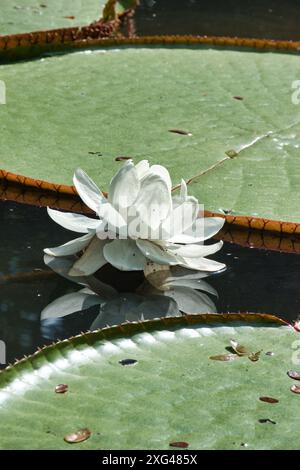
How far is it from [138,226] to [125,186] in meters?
0.07

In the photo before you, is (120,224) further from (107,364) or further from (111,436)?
(111,436)

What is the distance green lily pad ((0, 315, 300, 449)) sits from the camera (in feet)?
3.88

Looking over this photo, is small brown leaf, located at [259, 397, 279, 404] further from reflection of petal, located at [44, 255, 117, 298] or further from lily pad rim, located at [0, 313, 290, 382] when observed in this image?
reflection of petal, located at [44, 255, 117, 298]

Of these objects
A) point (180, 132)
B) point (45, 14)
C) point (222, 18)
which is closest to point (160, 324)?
point (180, 132)

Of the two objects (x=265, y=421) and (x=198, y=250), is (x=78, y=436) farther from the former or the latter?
(x=198, y=250)

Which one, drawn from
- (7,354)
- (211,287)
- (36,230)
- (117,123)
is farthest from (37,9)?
(7,354)

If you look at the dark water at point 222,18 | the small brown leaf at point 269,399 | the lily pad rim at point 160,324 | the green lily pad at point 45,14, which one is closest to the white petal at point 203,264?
the lily pad rim at point 160,324

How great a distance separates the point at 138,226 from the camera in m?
1.67

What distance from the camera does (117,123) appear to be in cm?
225

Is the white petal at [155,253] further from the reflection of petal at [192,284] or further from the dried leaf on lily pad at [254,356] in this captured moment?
the dried leaf on lily pad at [254,356]

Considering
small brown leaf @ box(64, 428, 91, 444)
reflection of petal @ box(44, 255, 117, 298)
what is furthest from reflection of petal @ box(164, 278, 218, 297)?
small brown leaf @ box(64, 428, 91, 444)

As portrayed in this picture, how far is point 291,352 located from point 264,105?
1.11m

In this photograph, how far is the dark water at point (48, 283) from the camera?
1.50 metres

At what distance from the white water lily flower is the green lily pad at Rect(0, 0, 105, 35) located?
1.20 meters
